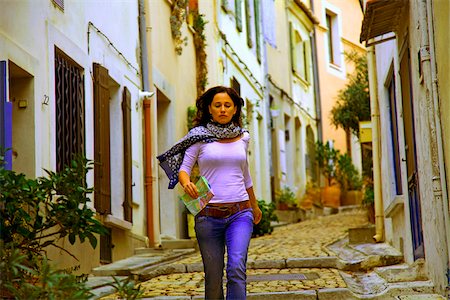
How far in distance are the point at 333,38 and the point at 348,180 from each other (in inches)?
204

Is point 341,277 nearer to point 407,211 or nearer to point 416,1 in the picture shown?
point 407,211

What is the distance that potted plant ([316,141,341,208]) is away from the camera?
26234mm

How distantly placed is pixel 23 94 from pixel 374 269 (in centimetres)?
406

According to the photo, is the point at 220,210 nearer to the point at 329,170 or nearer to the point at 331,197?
the point at 331,197

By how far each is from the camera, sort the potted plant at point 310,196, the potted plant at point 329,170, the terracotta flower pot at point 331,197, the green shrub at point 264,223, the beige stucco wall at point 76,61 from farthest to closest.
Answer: the potted plant at point 329,170 → the terracotta flower pot at point 331,197 → the potted plant at point 310,196 → the green shrub at point 264,223 → the beige stucco wall at point 76,61

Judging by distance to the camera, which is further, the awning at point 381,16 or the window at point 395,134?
the window at point 395,134

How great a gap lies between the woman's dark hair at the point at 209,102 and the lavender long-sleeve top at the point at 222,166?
0.65ft

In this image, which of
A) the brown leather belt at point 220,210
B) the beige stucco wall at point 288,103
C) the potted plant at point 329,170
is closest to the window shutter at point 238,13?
the beige stucco wall at point 288,103

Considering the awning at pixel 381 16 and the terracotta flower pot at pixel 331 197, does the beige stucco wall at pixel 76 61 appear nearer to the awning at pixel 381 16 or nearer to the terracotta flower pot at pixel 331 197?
the awning at pixel 381 16

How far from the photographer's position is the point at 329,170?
1045 inches

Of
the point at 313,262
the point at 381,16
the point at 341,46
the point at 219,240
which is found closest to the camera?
the point at 219,240

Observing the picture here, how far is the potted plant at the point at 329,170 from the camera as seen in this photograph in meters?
26.2

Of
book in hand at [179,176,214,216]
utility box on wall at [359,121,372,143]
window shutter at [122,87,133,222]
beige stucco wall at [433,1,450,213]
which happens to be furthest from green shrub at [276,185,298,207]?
book in hand at [179,176,214,216]

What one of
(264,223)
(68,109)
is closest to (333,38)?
(264,223)
